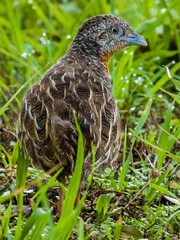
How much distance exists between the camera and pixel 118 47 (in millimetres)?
4727

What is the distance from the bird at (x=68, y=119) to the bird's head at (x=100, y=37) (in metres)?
0.24

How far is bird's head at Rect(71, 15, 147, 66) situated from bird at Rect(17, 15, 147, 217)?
241mm

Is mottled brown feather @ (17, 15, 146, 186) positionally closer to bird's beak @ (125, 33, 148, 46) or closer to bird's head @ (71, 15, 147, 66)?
bird's head @ (71, 15, 147, 66)

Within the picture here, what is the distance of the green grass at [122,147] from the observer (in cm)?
303

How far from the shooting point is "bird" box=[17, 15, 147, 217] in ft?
10.9

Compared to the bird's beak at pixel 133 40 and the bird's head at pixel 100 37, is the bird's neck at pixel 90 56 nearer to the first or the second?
the bird's head at pixel 100 37

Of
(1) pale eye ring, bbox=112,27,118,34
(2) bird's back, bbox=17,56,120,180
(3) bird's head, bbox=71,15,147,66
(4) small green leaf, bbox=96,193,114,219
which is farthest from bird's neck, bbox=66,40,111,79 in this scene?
(4) small green leaf, bbox=96,193,114,219

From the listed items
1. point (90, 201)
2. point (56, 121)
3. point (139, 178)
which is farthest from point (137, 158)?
point (56, 121)

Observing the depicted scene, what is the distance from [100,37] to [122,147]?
1.09 meters

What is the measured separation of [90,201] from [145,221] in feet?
1.77

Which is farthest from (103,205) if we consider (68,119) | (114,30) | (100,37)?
(114,30)

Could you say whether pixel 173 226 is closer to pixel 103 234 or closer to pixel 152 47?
pixel 103 234

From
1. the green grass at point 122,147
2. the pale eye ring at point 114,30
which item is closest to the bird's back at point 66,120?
the green grass at point 122,147

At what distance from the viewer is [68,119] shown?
3377 millimetres
